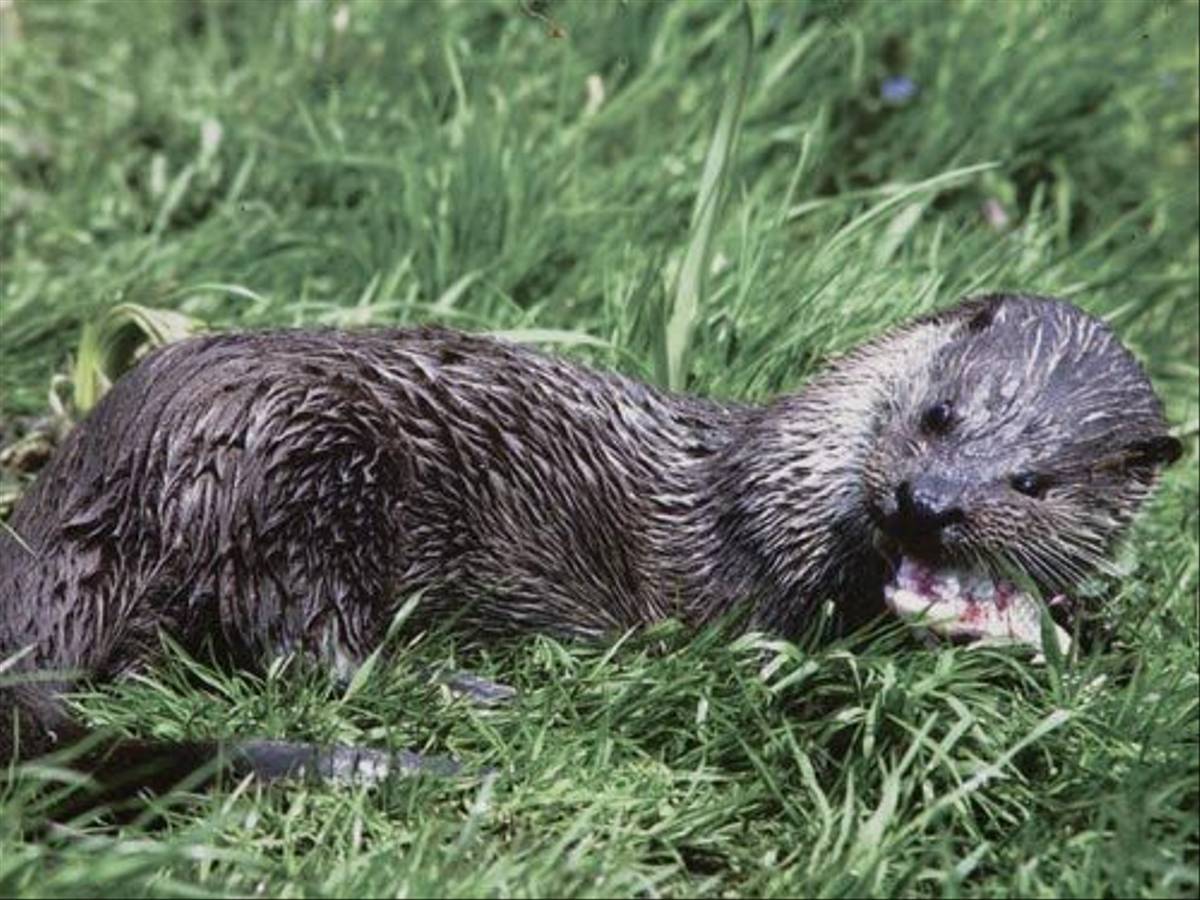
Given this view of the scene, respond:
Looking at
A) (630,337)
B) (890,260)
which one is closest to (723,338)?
(630,337)

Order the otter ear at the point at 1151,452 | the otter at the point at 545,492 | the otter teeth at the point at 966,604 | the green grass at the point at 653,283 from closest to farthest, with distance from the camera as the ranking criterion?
the green grass at the point at 653,283
the otter teeth at the point at 966,604
the otter at the point at 545,492
the otter ear at the point at 1151,452

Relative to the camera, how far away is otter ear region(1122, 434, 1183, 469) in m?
3.67

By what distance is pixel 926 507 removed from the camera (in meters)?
3.42

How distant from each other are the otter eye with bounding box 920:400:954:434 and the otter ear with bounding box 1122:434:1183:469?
11.1 inches

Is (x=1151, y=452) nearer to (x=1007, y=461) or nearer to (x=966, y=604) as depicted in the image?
(x=1007, y=461)

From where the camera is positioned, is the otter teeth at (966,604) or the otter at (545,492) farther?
the otter at (545,492)

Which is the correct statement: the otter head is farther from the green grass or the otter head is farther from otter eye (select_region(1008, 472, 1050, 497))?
the green grass

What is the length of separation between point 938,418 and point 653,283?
913mm

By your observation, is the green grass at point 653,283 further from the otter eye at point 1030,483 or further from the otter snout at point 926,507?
the otter eye at point 1030,483

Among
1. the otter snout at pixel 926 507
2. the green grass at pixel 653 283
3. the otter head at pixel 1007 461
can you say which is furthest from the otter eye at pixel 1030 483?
the green grass at pixel 653 283

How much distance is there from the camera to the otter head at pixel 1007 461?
3.47 meters

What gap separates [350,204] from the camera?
5.24 metres

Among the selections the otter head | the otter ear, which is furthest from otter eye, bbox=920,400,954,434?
the otter ear

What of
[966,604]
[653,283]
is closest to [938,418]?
[966,604]
